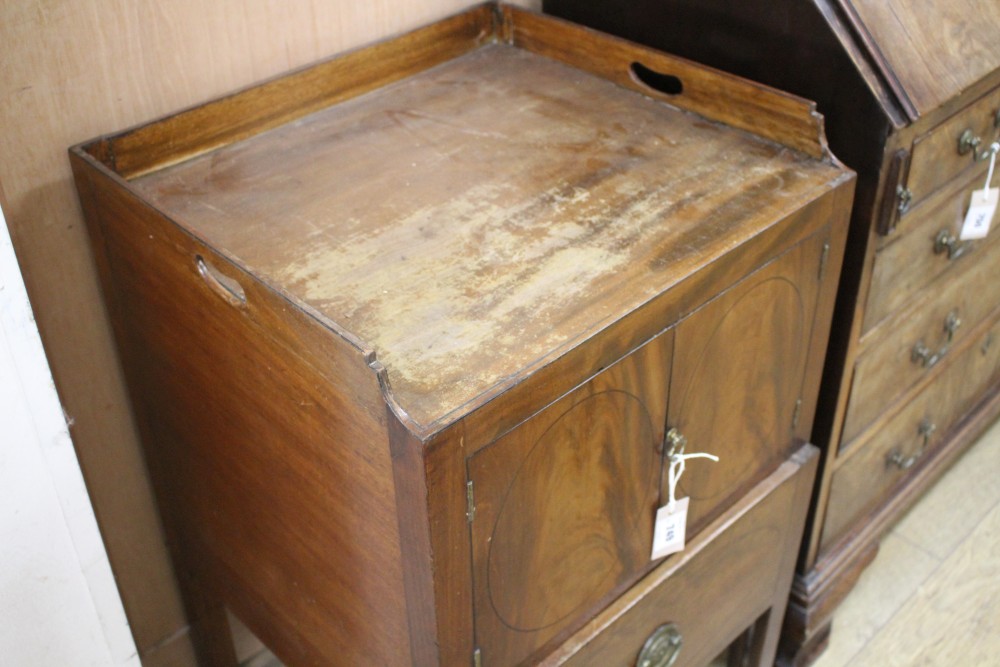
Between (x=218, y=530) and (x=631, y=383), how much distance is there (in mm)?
522

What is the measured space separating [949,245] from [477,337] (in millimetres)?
793

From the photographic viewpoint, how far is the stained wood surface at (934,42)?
1.10m

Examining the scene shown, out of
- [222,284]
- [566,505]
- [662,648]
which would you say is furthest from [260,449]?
[662,648]

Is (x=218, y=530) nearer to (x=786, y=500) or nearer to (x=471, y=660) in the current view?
(x=471, y=660)

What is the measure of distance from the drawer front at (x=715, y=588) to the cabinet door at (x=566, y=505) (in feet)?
0.13

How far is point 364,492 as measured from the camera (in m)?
0.86

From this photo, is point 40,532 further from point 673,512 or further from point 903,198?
point 903,198

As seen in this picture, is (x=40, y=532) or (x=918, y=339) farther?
(x=918, y=339)

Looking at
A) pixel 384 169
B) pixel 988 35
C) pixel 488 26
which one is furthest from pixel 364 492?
pixel 988 35

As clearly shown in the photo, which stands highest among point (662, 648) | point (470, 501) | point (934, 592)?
point (470, 501)

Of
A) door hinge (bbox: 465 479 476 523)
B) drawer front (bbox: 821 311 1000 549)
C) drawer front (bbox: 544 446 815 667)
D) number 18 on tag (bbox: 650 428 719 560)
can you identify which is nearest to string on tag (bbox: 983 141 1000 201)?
drawer front (bbox: 821 311 1000 549)

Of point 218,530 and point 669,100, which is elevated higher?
point 669,100

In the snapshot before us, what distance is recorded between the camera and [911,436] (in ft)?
5.23

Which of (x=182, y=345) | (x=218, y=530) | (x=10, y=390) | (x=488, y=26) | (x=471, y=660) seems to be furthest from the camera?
(x=488, y=26)
